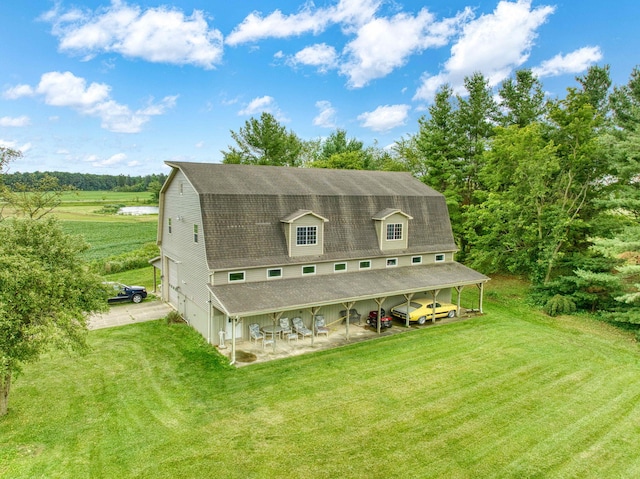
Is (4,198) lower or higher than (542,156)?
lower

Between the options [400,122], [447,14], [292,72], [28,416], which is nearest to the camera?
[28,416]

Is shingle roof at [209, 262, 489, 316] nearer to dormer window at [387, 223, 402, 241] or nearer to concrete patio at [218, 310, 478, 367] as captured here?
dormer window at [387, 223, 402, 241]

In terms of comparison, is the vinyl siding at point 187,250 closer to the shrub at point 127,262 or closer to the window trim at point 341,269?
the window trim at point 341,269

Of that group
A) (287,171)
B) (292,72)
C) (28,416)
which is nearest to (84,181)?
(292,72)

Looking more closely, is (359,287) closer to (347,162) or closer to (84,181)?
(347,162)

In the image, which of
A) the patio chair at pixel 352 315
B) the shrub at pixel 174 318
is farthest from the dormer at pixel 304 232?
the shrub at pixel 174 318

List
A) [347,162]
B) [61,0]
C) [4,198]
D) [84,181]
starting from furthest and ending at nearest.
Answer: [84,181], [347,162], [4,198], [61,0]

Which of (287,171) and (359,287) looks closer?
(359,287)
